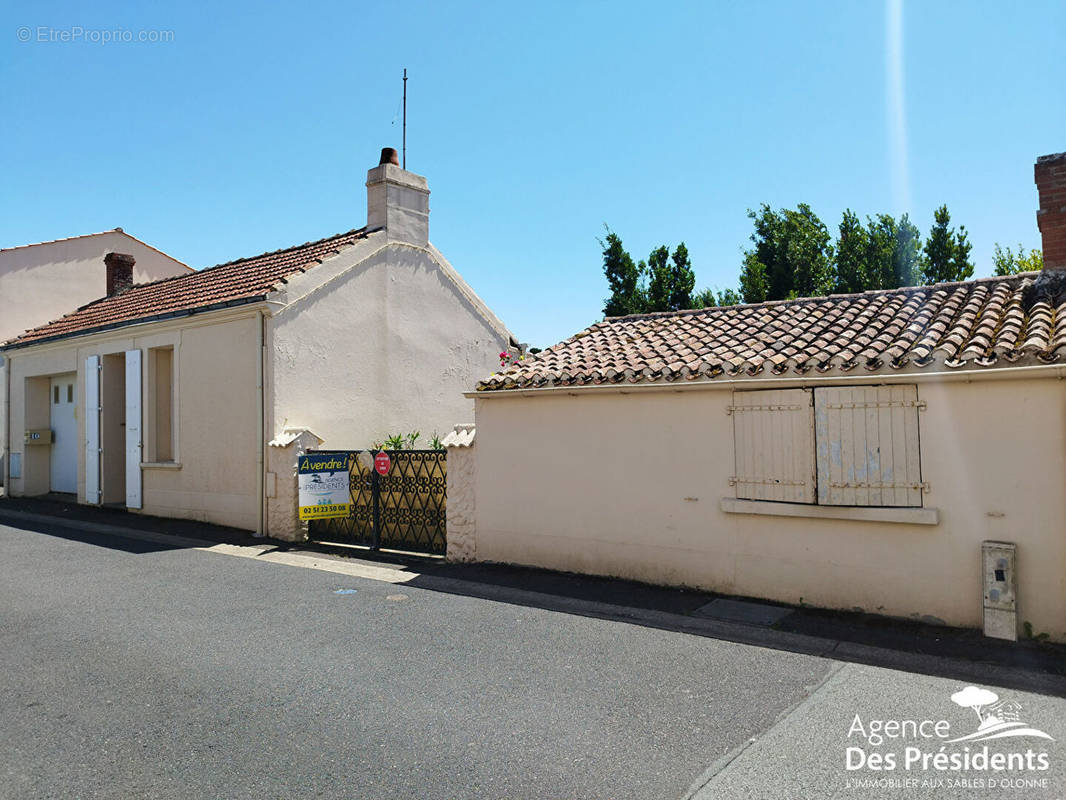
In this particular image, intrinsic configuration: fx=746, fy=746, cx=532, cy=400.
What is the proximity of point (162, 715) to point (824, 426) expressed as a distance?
20.0 ft

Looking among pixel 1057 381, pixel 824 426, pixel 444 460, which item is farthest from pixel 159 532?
pixel 1057 381

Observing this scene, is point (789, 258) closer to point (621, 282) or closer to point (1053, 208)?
point (621, 282)

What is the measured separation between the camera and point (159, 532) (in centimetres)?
1247

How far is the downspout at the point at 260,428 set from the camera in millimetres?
12133

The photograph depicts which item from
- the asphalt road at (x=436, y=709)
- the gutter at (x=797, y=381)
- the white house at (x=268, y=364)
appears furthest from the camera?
the white house at (x=268, y=364)

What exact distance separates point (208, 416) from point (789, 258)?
60.5 feet

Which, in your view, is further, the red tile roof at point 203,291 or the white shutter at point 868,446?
the red tile roof at point 203,291

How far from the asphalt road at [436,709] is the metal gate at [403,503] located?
3199mm

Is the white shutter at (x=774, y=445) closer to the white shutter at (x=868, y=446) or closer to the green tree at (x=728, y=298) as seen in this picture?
the white shutter at (x=868, y=446)

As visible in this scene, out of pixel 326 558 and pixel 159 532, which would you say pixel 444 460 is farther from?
pixel 159 532

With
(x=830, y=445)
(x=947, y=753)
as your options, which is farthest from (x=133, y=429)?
(x=947, y=753)

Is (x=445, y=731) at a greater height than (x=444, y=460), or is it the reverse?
(x=444, y=460)

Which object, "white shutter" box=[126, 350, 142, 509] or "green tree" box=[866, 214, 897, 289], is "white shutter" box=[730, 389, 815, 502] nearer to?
"white shutter" box=[126, 350, 142, 509]

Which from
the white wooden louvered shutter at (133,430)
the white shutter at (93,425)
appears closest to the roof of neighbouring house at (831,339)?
the white wooden louvered shutter at (133,430)
